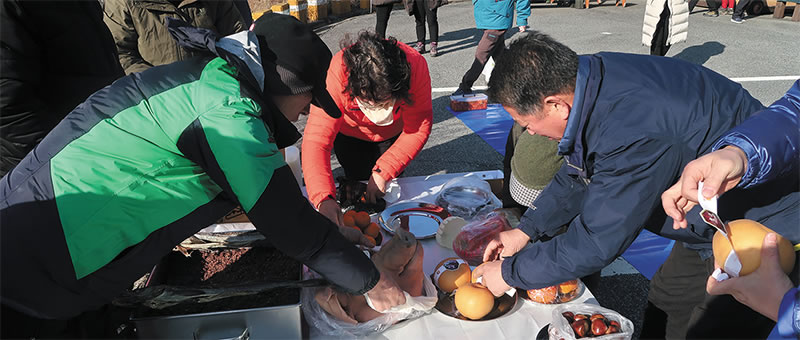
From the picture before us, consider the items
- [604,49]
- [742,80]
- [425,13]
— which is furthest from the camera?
[604,49]

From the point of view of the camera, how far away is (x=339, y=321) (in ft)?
4.48

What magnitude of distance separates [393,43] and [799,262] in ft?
4.88

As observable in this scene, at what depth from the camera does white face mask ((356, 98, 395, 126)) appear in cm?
205

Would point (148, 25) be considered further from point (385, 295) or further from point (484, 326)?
point (484, 326)

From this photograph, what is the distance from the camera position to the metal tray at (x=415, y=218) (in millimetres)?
1866

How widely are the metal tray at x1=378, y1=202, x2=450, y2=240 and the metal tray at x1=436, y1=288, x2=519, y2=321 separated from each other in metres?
0.37

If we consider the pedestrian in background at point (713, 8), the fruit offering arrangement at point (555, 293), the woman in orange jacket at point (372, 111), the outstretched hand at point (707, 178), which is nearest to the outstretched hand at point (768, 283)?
the outstretched hand at point (707, 178)

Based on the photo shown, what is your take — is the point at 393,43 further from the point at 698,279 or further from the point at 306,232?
the point at 698,279

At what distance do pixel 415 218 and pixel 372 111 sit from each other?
55 centimetres

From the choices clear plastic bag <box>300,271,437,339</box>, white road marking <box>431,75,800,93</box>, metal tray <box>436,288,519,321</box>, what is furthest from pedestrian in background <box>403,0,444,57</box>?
clear plastic bag <box>300,271,437,339</box>

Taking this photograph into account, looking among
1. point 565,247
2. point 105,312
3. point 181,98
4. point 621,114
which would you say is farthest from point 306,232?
point 621,114

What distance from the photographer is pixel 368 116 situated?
2.26m

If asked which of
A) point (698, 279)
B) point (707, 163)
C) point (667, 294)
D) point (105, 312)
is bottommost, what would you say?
point (667, 294)

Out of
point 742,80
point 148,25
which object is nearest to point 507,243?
point 148,25
